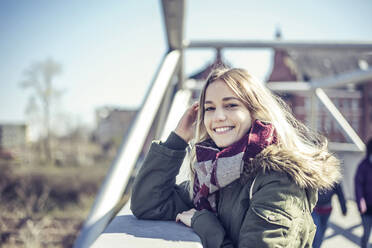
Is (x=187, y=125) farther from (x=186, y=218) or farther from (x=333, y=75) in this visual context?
(x=333, y=75)

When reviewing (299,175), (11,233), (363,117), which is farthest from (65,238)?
(363,117)

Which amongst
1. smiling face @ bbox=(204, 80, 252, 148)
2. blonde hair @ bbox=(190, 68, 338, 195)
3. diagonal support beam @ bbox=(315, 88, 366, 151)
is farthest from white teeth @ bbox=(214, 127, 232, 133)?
diagonal support beam @ bbox=(315, 88, 366, 151)

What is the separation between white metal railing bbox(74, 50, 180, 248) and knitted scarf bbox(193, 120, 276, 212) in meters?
0.30

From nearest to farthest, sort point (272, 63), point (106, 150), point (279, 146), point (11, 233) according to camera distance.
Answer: point (279, 146), point (11, 233), point (106, 150), point (272, 63)

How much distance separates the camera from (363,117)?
891 inches

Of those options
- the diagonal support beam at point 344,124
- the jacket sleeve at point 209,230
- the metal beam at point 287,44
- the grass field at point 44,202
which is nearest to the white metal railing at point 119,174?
the jacket sleeve at point 209,230

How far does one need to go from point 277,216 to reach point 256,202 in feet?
0.24

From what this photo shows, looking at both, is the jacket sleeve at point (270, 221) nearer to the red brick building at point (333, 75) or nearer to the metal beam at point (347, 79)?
the metal beam at point (347, 79)

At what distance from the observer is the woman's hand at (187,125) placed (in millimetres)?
1232

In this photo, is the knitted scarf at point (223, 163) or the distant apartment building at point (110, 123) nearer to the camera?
the knitted scarf at point (223, 163)

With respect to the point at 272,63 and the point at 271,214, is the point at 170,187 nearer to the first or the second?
the point at 271,214

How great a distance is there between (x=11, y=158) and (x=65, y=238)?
16.5 feet

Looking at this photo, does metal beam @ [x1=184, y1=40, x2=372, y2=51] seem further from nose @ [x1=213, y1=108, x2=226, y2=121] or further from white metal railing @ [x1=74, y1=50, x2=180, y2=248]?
nose @ [x1=213, y1=108, x2=226, y2=121]

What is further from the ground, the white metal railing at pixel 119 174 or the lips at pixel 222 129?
the lips at pixel 222 129
